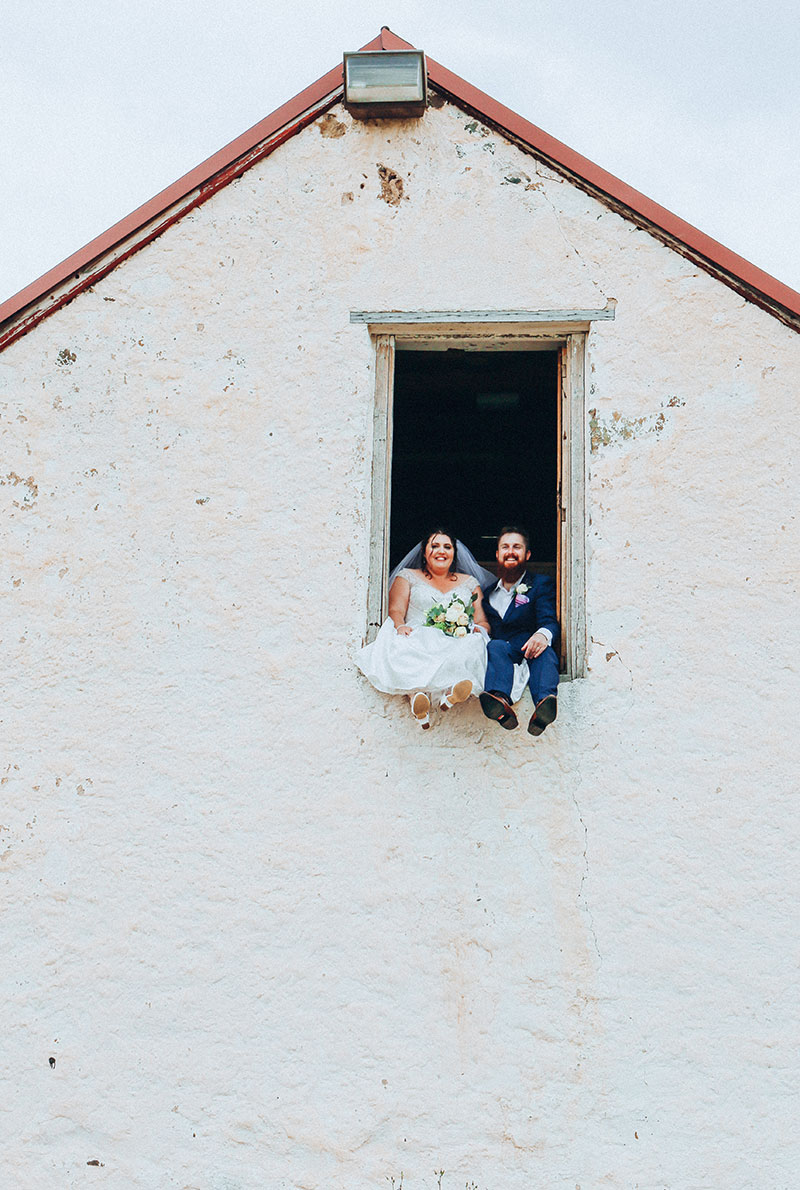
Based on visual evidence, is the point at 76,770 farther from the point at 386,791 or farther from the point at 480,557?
the point at 480,557

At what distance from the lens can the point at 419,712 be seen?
13.3 ft

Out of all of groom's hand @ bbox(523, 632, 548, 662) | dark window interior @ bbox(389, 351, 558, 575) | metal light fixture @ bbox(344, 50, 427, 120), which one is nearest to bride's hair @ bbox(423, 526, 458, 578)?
dark window interior @ bbox(389, 351, 558, 575)

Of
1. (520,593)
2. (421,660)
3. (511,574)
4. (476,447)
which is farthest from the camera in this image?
(476,447)

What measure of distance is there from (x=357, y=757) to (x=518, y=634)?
2.86 ft

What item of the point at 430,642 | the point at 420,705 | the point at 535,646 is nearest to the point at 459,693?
the point at 420,705

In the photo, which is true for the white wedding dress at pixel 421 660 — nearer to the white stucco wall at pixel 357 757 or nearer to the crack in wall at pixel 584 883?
the white stucco wall at pixel 357 757

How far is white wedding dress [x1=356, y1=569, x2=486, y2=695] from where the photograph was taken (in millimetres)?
4098

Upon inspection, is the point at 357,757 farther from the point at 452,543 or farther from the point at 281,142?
the point at 281,142

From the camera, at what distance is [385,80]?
4637 millimetres

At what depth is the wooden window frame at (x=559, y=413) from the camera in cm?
441

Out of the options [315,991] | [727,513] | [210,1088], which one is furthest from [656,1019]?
[727,513]

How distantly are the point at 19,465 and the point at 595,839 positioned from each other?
2.93 m

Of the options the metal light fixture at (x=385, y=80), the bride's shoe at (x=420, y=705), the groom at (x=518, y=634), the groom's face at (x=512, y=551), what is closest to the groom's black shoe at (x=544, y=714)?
the groom at (x=518, y=634)

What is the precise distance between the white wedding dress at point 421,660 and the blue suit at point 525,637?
8 centimetres
